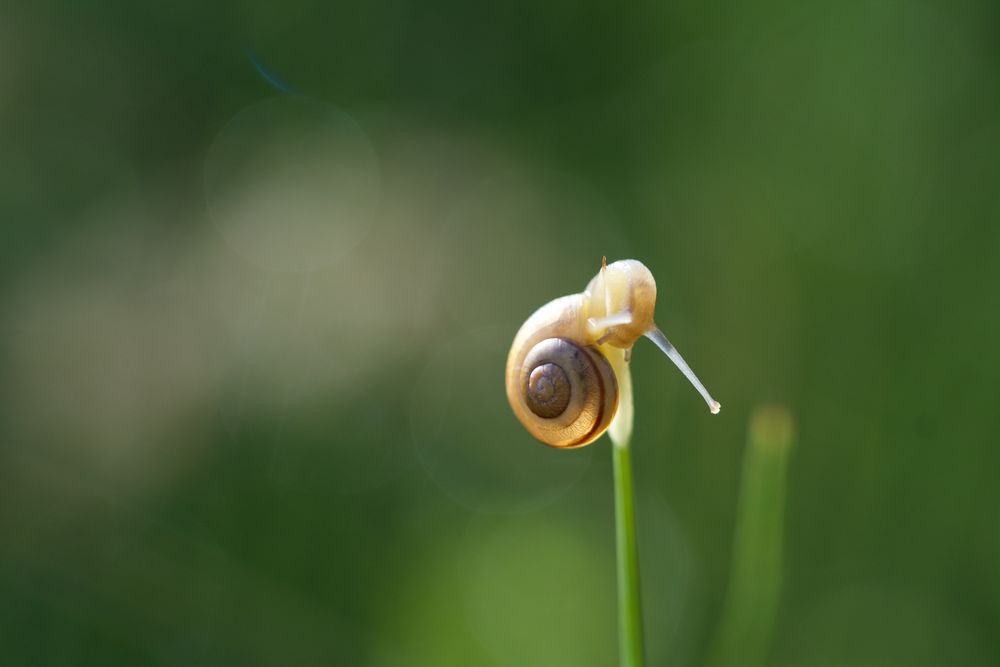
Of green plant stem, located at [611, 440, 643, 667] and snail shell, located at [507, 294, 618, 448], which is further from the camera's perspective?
snail shell, located at [507, 294, 618, 448]

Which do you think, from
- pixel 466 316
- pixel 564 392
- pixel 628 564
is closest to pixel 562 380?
pixel 564 392

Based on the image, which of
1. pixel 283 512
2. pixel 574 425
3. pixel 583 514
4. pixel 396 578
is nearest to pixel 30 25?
pixel 283 512

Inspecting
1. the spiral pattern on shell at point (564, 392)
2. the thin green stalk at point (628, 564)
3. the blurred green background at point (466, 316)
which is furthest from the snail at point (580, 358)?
the blurred green background at point (466, 316)

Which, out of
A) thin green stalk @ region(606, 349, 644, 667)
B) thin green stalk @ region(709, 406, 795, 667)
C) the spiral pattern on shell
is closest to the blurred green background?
thin green stalk @ region(709, 406, 795, 667)

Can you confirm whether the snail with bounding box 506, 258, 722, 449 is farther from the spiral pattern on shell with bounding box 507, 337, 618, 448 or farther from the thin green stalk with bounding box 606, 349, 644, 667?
the thin green stalk with bounding box 606, 349, 644, 667

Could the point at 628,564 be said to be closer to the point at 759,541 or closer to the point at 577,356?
the point at 577,356

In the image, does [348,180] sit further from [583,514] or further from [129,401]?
[583,514]
